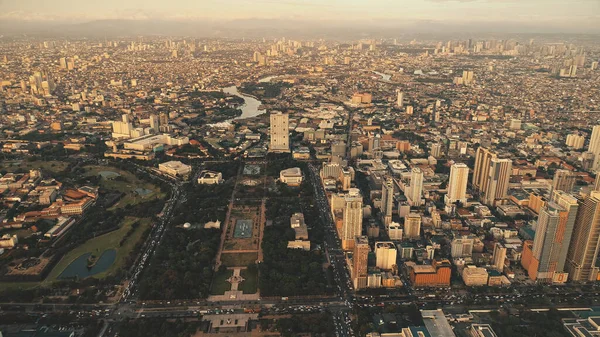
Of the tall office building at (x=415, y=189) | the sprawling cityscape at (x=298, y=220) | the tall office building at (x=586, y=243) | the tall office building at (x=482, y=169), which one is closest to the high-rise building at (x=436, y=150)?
the sprawling cityscape at (x=298, y=220)

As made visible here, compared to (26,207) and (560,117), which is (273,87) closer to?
(560,117)

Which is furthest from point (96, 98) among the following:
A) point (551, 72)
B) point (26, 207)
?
point (551, 72)

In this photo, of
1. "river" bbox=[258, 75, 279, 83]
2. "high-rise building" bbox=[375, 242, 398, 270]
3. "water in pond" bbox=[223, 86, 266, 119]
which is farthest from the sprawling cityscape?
"river" bbox=[258, 75, 279, 83]

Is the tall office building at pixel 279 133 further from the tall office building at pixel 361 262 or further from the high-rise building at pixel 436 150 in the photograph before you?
the tall office building at pixel 361 262

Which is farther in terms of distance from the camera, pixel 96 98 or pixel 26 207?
pixel 96 98

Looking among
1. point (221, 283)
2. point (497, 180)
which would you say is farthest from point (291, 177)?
point (497, 180)

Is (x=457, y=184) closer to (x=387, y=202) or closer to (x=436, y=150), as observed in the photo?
(x=387, y=202)

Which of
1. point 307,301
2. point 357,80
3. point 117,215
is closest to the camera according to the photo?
point 307,301
